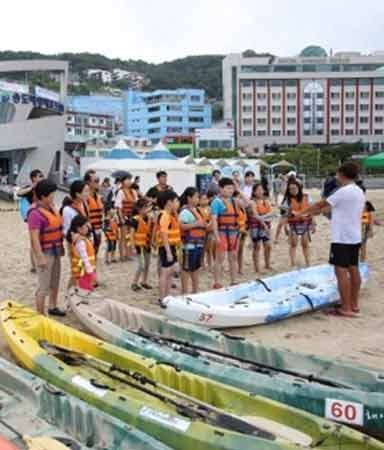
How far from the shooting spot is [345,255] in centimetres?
654

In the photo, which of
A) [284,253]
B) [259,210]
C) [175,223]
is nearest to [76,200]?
[175,223]

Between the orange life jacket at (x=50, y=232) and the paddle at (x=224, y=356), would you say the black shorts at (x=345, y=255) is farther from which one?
the orange life jacket at (x=50, y=232)

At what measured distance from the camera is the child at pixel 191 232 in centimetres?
724

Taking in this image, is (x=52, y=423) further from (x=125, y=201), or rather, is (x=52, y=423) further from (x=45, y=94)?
(x=45, y=94)

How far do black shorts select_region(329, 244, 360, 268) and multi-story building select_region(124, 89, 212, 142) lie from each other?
86.0 meters

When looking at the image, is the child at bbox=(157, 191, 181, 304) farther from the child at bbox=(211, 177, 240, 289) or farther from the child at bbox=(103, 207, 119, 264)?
the child at bbox=(103, 207, 119, 264)

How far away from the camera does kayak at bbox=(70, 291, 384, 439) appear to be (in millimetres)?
3782

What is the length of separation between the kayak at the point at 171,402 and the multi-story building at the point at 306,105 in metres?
85.1

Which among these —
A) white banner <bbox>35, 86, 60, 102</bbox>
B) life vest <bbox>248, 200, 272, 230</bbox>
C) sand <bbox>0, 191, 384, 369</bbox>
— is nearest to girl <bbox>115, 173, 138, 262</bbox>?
sand <bbox>0, 191, 384, 369</bbox>

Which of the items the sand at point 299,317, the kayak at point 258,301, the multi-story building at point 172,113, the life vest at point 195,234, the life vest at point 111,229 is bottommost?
the sand at point 299,317

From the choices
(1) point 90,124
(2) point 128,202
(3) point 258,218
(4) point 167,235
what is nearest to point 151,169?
(2) point 128,202

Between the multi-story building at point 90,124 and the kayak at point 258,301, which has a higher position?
the multi-story building at point 90,124

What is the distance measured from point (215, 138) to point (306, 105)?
685 inches

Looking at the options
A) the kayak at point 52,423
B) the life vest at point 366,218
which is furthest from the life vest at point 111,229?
the kayak at point 52,423
